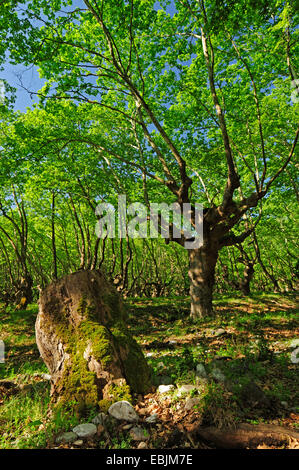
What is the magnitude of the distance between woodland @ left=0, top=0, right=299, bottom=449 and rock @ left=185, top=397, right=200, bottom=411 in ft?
0.04

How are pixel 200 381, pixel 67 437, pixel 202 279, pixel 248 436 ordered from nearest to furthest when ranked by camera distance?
pixel 248 436 < pixel 67 437 < pixel 200 381 < pixel 202 279

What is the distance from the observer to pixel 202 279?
8516 mm

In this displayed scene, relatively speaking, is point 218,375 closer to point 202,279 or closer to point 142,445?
point 142,445

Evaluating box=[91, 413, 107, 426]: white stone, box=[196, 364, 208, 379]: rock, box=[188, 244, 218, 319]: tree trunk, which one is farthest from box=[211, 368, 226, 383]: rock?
box=[188, 244, 218, 319]: tree trunk

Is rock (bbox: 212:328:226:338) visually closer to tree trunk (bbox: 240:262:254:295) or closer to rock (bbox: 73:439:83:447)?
rock (bbox: 73:439:83:447)

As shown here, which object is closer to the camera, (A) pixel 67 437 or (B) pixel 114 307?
(A) pixel 67 437

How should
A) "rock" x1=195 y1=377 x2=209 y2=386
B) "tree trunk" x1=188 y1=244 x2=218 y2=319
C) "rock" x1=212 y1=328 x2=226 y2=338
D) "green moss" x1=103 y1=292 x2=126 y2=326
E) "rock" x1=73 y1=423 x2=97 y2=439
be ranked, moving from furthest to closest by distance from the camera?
"tree trunk" x1=188 y1=244 x2=218 y2=319 < "rock" x1=212 y1=328 x2=226 y2=338 < "green moss" x1=103 y1=292 x2=126 y2=326 < "rock" x1=195 y1=377 x2=209 y2=386 < "rock" x1=73 y1=423 x2=97 y2=439

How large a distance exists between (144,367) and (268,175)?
13.6 metres

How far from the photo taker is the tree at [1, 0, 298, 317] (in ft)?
20.6

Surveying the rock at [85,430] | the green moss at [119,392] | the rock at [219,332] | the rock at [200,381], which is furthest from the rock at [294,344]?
the rock at [85,430]

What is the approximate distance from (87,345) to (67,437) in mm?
1071

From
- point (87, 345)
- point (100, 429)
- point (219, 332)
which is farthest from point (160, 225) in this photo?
point (100, 429)

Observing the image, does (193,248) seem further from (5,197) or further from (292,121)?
(5,197)
